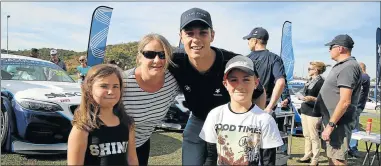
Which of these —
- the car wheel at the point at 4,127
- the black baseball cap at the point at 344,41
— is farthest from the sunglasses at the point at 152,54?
the car wheel at the point at 4,127

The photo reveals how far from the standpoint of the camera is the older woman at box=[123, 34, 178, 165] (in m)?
2.53

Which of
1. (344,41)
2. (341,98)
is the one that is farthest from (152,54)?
(344,41)

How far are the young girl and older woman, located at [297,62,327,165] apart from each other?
4.44 metres

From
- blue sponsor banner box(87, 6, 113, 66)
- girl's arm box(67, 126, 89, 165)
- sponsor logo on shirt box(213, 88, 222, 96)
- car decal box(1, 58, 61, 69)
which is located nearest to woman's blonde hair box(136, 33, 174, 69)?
sponsor logo on shirt box(213, 88, 222, 96)

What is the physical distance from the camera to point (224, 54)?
2635mm

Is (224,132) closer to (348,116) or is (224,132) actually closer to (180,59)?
(180,59)

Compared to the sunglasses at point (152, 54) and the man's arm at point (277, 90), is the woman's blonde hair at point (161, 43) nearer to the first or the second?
the sunglasses at point (152, 54)

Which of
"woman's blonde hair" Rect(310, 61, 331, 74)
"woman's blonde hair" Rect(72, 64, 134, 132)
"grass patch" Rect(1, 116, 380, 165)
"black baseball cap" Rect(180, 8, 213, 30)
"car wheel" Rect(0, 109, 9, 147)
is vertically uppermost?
"black baseball cap" Rect(180, 8, 213, 30)

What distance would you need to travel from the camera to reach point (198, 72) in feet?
8.36

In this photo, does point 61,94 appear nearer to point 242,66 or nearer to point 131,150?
point 131,150

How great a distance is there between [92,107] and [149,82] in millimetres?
504

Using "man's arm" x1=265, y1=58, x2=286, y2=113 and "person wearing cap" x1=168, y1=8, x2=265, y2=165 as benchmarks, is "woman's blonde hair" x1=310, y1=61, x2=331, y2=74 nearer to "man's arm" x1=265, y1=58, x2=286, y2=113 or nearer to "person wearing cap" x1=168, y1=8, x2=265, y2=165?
"man's arm" x1=265, y1=58, x2=286, y2=113

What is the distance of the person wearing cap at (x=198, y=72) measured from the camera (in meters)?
2.45

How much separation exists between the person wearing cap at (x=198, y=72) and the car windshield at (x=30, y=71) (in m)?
4.19
